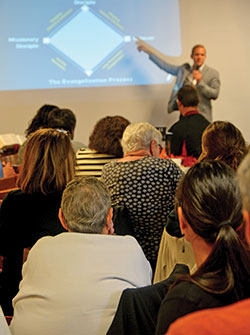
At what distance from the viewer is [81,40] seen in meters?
6.29

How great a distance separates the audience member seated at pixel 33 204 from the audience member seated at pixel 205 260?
38.2 inches

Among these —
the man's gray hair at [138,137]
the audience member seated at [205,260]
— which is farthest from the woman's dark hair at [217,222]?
the man's gray hair at [138,137]

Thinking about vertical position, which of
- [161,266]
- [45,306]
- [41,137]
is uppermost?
[41,137]

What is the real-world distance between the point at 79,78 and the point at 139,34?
3.31ft

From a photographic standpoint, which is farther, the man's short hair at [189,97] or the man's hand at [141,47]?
the man's hand at [141,47]

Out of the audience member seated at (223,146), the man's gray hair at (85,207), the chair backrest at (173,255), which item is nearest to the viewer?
the man's gray hair at (85,207)

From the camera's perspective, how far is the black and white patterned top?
2502 millimetres

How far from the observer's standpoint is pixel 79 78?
6316mm

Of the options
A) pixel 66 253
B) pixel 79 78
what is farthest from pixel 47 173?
pixel 79 78

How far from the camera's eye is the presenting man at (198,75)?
6086 mm

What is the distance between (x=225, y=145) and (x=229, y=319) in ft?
6.31

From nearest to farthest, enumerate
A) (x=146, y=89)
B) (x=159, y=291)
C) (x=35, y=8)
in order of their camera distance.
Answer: (x=159, y=291) → (x=35, y=8) → (x=146, y=89)

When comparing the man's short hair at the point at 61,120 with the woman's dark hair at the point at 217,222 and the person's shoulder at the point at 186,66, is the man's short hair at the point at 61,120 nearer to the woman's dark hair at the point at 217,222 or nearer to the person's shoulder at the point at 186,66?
the woman's dark hair at the point at 217,222

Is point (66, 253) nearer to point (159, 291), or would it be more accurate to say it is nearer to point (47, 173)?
point (159, 291)
